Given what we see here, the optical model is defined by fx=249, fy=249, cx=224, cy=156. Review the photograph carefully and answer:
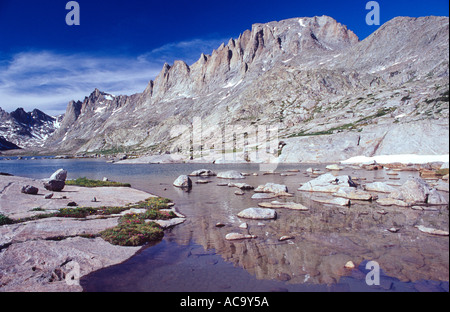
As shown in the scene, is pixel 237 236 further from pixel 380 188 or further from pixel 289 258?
pixel 380 188

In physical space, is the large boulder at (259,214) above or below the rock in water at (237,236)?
above

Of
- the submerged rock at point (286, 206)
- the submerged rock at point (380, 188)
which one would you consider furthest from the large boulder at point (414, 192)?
the submerged rock at point (286, 206)

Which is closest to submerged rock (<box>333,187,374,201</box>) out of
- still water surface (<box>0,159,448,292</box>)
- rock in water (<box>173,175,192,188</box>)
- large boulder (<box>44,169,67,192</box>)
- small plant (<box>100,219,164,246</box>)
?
still water surface (<box>0,159,448,292</box>)

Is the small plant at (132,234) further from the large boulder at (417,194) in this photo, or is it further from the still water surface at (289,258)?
the large boulder at (417,194)

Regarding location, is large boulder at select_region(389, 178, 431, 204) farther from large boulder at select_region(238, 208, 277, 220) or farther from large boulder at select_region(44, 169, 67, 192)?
large boulder at select_region(44, 169, 67, 192)

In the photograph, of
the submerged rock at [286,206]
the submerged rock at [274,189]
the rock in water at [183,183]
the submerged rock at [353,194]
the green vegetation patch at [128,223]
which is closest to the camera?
the green vegetation patch at [128,223]

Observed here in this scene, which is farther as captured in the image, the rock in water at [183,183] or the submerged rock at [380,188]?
the rock in water at [183,183]
